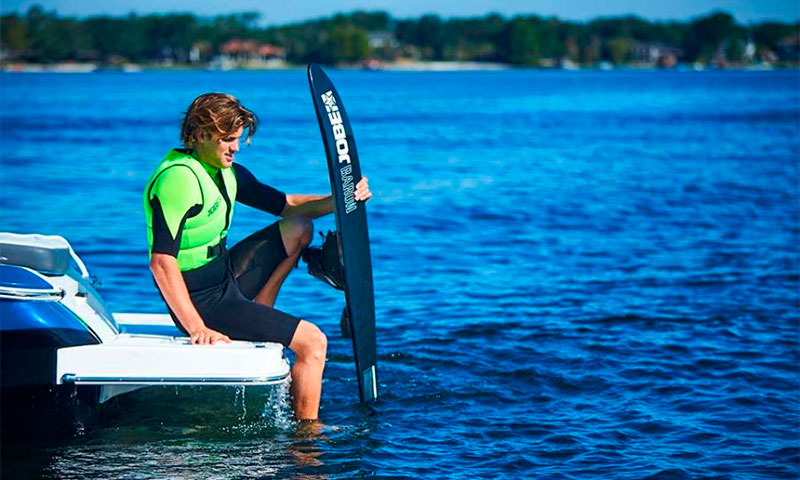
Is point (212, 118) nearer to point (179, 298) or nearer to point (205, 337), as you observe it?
point (179, 298)

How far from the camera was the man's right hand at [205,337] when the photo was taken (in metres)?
6.16

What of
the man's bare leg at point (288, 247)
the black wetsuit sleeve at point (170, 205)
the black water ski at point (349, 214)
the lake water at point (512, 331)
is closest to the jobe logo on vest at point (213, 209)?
the black wetsuit sleeve at point (170, 205)

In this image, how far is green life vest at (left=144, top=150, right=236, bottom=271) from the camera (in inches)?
235

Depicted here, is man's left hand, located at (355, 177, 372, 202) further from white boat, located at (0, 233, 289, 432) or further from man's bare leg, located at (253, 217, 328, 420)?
white boat, located at (0, 233, 289, 432)

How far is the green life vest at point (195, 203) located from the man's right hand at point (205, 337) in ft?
1.15

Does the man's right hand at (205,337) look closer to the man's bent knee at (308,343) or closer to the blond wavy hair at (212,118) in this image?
the man's bent knee at (308,343)

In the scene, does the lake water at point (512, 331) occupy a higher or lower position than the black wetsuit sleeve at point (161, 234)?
lower

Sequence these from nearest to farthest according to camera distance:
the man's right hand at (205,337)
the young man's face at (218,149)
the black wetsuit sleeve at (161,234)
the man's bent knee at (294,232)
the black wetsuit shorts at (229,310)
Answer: the black wetsuit sleeve at (161,234)
the young man's face at (218,149)
the man's right hand at (205,337)
the black wetsuit shorts at (229,310)
the man's bent knee at (294,232)

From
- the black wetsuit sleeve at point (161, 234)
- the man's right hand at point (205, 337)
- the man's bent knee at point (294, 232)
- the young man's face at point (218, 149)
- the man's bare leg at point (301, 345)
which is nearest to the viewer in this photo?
the black wetsuit sleeve at point (161, 234)

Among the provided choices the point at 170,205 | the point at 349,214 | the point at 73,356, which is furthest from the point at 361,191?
the point at 73,356

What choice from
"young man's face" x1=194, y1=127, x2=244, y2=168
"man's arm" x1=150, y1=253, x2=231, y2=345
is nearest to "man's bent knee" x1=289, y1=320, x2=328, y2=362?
"man's arm" x1=150, y1=253, x2=231, y2=345

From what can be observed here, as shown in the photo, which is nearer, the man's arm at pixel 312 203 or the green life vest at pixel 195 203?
the green life vest at pixel 195 203

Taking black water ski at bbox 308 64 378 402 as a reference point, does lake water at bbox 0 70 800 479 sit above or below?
below

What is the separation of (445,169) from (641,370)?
17.3 metres
